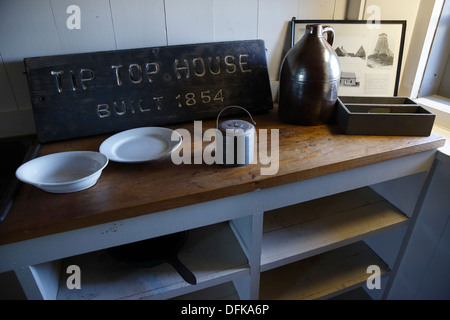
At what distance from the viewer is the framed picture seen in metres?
1.18

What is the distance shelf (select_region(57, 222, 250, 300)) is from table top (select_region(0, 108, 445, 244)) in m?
0.30

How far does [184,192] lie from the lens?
711 mm

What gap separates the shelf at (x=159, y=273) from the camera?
0.86 metres

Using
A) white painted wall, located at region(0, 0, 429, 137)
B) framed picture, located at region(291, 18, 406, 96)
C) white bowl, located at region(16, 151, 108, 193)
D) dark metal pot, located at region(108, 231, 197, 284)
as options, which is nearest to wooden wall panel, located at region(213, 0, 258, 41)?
white painted wall, located at region(0, 0, 429, 137)

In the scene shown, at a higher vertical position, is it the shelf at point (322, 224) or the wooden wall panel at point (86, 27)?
the wooden wall panel at point (86, 27)

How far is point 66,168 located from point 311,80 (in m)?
0.73

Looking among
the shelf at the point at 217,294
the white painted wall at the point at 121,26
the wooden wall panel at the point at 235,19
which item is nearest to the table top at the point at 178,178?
the white painted wall at the point at 121,26

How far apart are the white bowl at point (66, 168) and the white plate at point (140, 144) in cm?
5

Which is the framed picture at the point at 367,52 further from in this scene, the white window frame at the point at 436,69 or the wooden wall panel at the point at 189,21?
the wooden wall panel at the point at 189,21

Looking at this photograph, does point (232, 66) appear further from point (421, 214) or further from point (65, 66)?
point (421, 214)

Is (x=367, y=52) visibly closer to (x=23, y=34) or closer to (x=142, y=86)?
(x=142, y=86)

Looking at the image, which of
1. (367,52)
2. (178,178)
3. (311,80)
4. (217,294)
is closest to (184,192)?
(178,178)

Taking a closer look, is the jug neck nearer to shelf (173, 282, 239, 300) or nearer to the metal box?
the metal box

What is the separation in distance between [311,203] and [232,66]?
60cm
